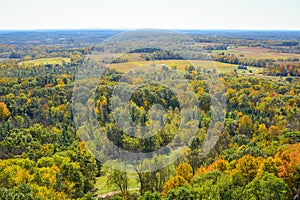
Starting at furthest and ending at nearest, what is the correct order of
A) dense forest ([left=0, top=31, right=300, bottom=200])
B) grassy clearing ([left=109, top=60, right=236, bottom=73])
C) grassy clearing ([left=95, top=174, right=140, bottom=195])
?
1. grassy clearing ([left=109, top=60, right=236, bottom=73])
2. grassy clearing ([left=95, top=174, right=140, bottom=195])
3. dense forest ([left=0, top=31, right=300, bottom=200])

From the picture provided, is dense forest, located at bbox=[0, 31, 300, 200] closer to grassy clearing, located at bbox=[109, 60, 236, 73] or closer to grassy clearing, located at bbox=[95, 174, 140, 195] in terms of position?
grassy clearing, located at bbox=[95, 174, 140, 195]

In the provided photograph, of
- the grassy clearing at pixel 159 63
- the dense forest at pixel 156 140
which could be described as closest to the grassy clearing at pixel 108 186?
the dense forest at pixel 156 140

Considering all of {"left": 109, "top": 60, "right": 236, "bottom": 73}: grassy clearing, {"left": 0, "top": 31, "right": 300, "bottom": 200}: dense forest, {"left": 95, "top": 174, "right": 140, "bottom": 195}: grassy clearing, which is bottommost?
{"left": 95, "top": 174, "right": 140, "bottom": 195}: grassy clearing

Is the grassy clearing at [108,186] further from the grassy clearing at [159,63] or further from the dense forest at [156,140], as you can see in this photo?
the grassy clearing at [159,63]

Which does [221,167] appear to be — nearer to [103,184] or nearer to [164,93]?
[103,184]

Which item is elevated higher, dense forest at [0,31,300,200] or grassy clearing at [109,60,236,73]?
grassy clearing at [109,60,236,73]

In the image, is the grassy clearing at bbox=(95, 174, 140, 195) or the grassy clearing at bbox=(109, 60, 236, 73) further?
the grassy clearing at bbox=(109, 60, 236, 73)

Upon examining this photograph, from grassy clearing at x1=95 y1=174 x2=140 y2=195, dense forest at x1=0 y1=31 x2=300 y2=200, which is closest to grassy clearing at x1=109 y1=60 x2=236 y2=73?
dense forest at x1=0 y1=31 x2=300 y2=200

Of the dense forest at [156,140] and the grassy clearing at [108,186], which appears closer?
the dense forest at [156,140]
